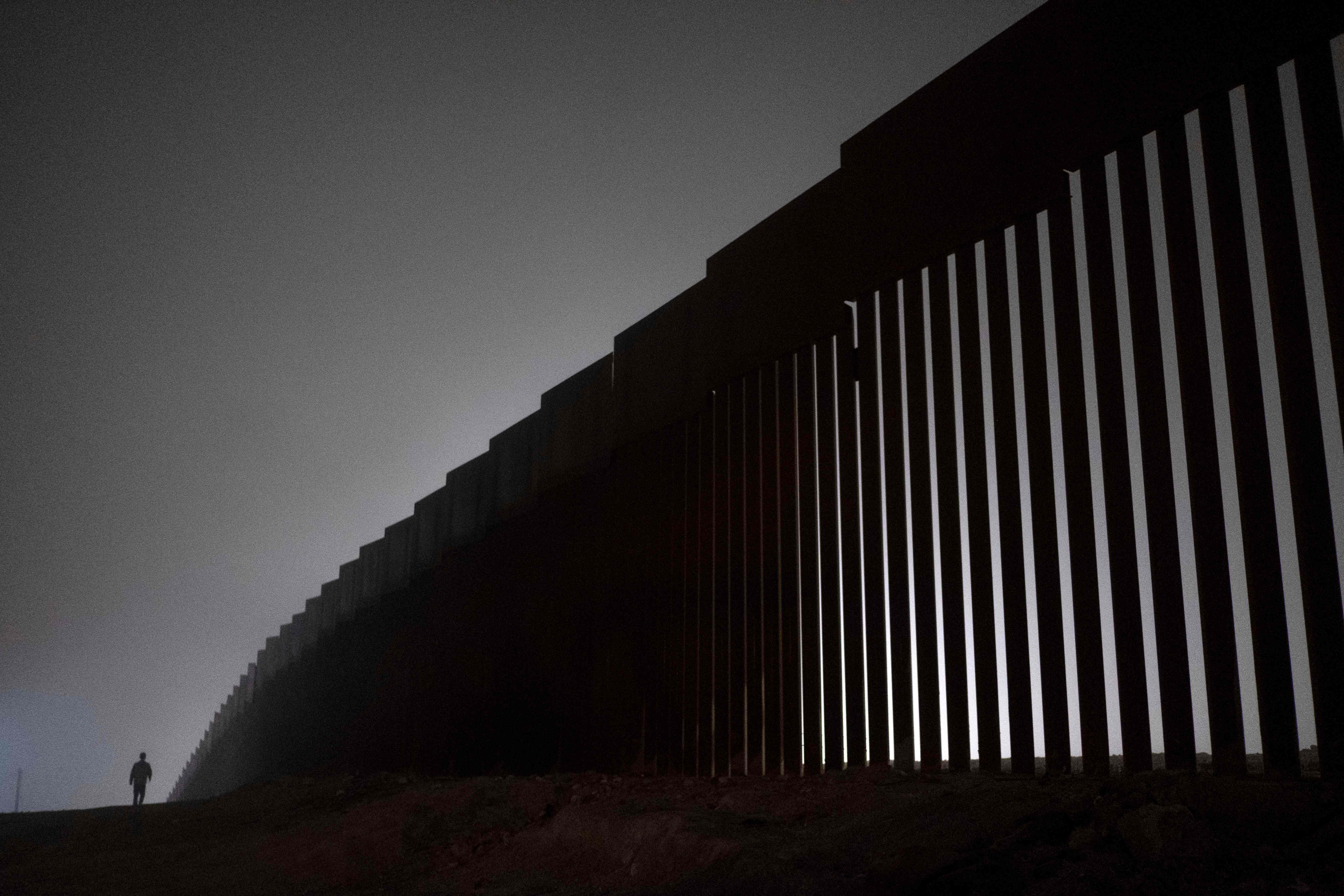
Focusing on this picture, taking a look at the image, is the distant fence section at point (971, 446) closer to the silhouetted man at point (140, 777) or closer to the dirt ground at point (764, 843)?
the dirt ground at point (764, 843)

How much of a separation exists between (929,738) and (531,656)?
6.46m

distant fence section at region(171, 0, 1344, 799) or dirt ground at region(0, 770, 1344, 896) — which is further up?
distant fence section at region(171, 0, 1344, 799)

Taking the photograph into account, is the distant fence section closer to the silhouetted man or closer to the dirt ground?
the dirt ground

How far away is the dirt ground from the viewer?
3.67 meters

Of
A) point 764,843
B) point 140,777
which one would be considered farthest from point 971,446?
point 140,777

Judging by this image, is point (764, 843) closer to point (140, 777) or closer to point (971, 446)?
point (971, 446)

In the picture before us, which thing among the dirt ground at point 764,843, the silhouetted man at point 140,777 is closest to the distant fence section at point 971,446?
the dirt ground at point 764,843

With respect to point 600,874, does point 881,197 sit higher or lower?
higher

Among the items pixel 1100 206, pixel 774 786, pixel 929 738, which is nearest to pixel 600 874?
pixel 774 786

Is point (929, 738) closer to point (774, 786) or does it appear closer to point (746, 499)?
point (774, 786)

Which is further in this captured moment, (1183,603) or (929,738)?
(929,738)

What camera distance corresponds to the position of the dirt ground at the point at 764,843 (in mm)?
3674

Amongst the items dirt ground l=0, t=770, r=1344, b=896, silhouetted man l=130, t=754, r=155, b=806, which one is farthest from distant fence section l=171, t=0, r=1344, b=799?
silhouetted man l=130, t=754, r=155, b=806

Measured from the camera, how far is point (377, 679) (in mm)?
17250
